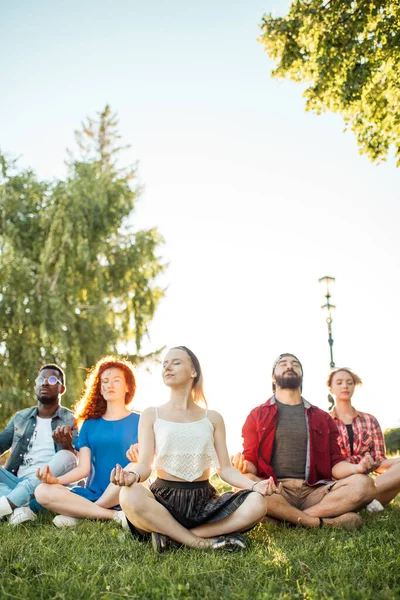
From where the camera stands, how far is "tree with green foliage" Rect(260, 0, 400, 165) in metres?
10.5

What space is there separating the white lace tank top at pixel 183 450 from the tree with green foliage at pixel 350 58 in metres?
7.79

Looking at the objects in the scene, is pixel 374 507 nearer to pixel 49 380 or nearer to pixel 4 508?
pixel 4 508

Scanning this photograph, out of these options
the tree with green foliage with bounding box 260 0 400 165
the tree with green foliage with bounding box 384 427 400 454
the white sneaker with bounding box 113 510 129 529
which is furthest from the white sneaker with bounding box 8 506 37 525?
the tree with green foliage with bounding box 384 427 400 454

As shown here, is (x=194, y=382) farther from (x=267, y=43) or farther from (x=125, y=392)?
(x=267, y=43)

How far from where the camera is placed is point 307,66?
1127 centimetres

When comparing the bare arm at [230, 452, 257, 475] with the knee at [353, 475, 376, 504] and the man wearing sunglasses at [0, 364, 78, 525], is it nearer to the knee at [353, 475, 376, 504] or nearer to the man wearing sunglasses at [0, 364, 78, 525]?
the knee at [353, 475, 376, 504]

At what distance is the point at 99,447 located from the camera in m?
6.12

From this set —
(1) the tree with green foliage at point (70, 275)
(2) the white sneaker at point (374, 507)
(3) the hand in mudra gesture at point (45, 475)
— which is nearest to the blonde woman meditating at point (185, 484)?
(3) the hand in mudra gesture at point (45, 475)

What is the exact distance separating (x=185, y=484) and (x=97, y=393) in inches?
81.7

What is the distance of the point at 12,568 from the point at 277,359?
3.29 metres

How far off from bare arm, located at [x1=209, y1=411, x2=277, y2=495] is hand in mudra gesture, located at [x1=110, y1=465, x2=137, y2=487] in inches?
35.8

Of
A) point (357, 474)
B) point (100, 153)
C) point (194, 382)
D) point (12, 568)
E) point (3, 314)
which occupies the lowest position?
point (12, 568)

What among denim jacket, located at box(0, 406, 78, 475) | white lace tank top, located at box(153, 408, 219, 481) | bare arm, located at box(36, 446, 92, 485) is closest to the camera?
white lace tank top, located at box(153, 408, 219, 481)

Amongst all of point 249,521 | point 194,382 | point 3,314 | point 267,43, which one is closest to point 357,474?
point 249,521
